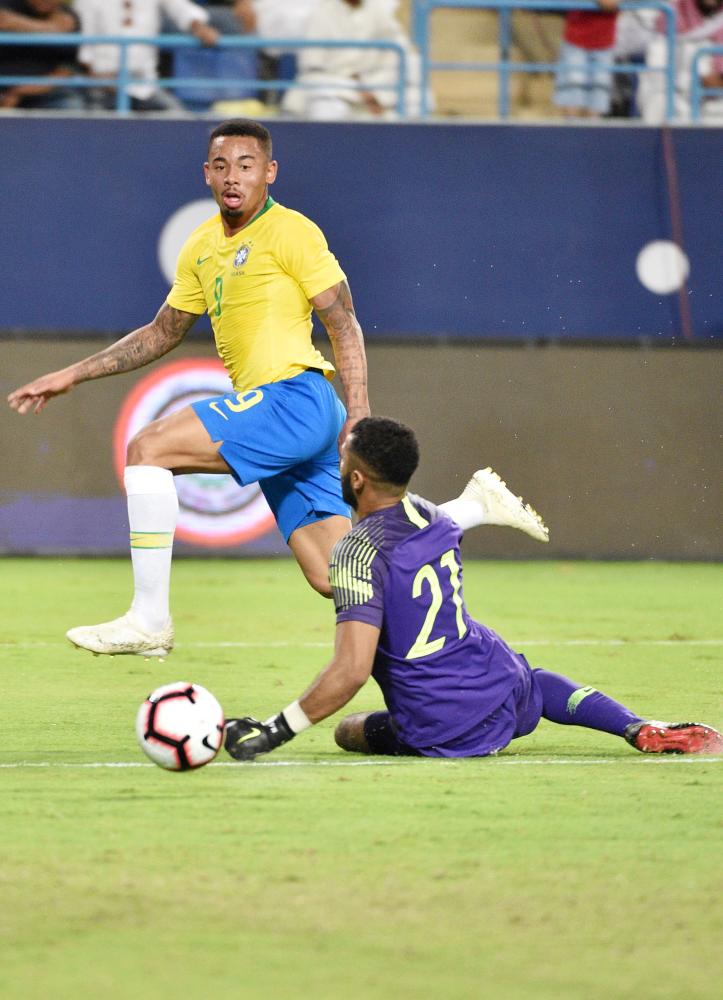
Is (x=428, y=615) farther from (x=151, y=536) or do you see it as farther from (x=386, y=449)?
(x=151, y=536)

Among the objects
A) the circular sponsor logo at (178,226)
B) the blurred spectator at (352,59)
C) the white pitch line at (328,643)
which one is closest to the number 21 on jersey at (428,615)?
the white pitch line at (328,643)

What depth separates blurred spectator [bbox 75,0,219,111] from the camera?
14.7m

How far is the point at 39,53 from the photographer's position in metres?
14.8

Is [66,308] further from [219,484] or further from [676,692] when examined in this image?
[676,692]

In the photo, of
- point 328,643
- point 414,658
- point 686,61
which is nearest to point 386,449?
point 414,658

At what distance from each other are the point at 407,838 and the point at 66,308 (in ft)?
34.4

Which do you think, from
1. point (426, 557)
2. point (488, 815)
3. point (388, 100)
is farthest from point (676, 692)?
point (388, 100)

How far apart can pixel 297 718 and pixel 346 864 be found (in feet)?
3.75

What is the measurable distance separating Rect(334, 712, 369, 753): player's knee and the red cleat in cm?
91

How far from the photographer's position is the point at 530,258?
47.6ft

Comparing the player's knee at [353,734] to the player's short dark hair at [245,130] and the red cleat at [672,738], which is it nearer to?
the red cleat at [672,738]

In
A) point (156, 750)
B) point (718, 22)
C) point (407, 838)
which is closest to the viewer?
point (407, 838)

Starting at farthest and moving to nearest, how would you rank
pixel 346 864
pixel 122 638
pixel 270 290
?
pixel 270 290
pixel 122 638
pixel 346 864

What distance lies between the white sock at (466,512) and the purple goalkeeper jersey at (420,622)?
1.26m
